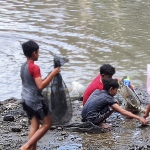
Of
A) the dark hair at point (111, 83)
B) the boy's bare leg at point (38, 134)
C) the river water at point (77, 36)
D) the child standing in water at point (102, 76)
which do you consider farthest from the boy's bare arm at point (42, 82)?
the river water at point (77, 36)

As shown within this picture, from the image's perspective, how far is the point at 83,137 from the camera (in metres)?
5.65

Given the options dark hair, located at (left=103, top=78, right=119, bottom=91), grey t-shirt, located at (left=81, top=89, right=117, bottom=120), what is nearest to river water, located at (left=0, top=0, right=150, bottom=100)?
grey t-shirt, located at (left=81, top=89, right=117, bottom=120)

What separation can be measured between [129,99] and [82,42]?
6.50m

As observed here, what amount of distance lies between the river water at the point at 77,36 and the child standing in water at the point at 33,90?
3.65 metres

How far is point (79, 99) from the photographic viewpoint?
7.90 meters

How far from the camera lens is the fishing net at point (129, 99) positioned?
257 inches

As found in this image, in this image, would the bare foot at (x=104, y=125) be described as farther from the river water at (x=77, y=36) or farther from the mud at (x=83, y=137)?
the river water at (x=77, y=36)

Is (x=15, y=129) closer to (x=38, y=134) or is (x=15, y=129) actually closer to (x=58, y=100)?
(x=58, y=100)

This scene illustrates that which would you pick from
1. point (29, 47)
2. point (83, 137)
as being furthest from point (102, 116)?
point (29, 47)

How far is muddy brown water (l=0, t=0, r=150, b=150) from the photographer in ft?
18.7

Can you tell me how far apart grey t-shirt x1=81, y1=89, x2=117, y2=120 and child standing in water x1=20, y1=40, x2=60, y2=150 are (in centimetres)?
106

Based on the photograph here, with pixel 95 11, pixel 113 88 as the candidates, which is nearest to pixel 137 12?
pixel 95 11

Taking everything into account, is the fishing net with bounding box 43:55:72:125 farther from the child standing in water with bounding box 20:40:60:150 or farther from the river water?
the river water

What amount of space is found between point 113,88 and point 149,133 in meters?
0.77
